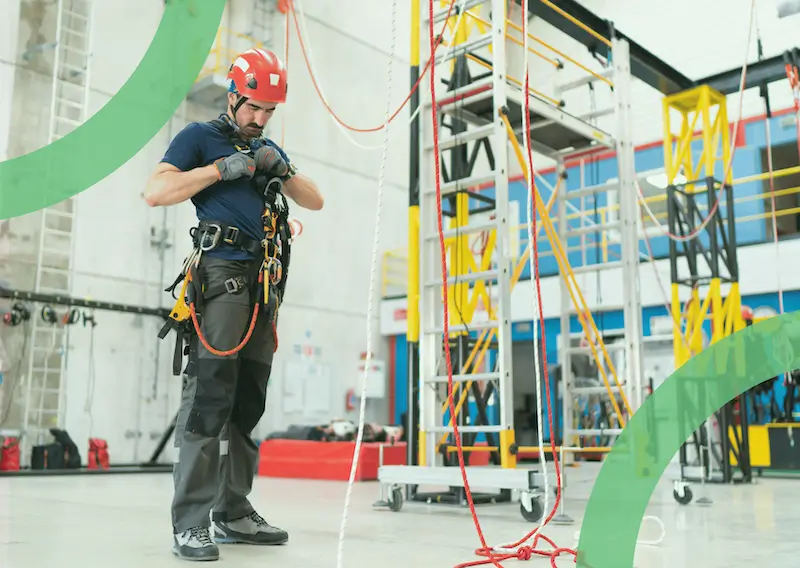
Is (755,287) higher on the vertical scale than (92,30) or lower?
lower

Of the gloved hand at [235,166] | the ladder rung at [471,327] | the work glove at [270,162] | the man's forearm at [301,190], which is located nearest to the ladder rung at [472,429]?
the ladder rung at [471,327]

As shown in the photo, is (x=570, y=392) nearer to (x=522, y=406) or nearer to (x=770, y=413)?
(x=770, y=413)

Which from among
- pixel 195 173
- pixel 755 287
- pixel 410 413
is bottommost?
pixel 410 413

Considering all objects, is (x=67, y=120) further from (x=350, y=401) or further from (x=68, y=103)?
(x=350, y=401)

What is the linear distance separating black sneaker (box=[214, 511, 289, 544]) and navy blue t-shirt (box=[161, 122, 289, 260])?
42.2 inches

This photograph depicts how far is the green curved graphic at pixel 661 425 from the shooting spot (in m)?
2.77

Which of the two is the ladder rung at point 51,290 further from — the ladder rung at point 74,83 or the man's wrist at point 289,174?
the man's wrist at point 289,174

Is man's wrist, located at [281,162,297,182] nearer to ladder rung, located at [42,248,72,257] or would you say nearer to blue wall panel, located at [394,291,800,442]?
blue wall panel, located at [394,291,800,442]

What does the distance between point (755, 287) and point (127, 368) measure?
27.7 ft

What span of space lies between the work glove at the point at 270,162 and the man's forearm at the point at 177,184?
17 cm

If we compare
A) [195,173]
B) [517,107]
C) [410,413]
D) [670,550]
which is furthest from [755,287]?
[195,173]

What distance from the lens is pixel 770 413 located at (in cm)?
1020

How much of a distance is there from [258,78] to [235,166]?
1.19 feet

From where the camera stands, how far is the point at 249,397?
120 inches
